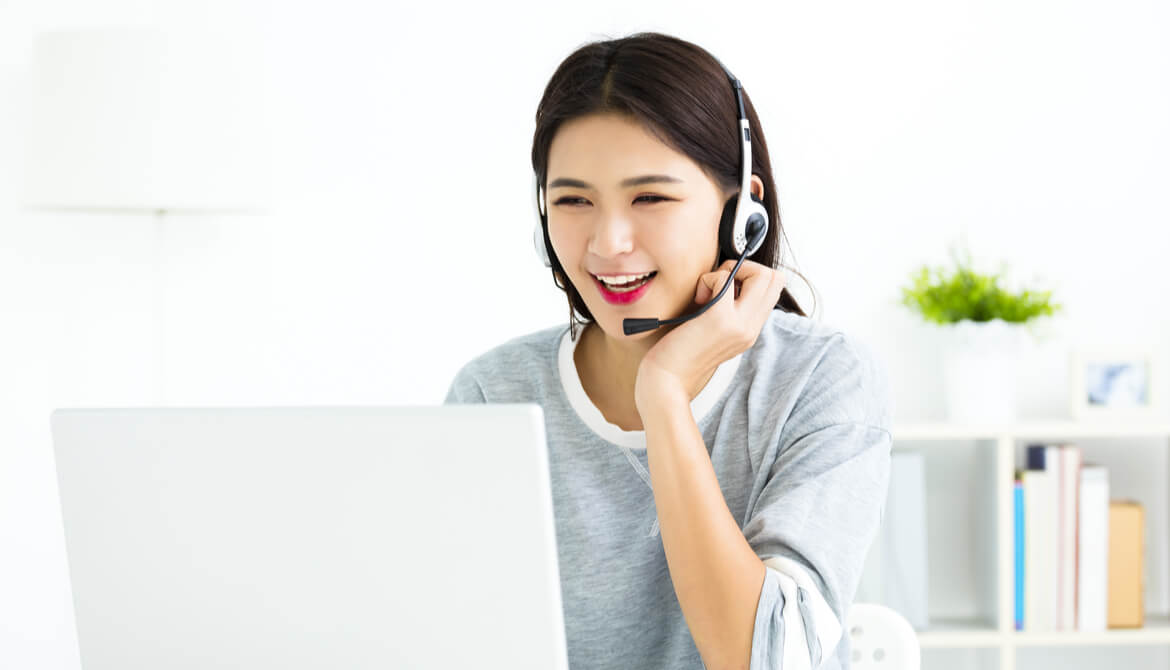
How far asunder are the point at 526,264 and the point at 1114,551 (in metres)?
1.44

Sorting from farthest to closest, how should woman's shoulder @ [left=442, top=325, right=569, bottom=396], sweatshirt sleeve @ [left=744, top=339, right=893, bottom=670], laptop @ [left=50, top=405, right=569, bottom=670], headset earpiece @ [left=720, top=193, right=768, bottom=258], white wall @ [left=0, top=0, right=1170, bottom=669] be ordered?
white wall @ [left=0, top=0, right=1170, bottom=669] < woman's shoulder @ [left=442, top=325, right=569, bottom=396] < headset earpiece @ [left=720, top=193, right=768, bottom=258] < sweatshirt sleeve @ [left=744, top=339, right=893, bottom=670] < laptop @ [left=50, top=405, right=569, bottom=670]

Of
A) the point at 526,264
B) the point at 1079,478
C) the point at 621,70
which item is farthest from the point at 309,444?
the point at 1079,478

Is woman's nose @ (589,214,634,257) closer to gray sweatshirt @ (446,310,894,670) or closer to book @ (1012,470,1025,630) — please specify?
→ gray sweatshirt @ (446,310,894,670)

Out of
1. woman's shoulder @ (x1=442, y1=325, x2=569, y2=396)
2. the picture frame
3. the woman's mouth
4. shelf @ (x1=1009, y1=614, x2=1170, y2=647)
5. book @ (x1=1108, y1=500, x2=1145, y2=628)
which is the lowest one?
shelf @ (x1=1009, y1=614, x2=1170, y2=647)

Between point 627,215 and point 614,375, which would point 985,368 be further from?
point 627,215

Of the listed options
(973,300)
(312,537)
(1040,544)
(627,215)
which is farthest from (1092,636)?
(312,537)

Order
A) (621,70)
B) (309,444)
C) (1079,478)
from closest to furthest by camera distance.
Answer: (309,444) → (621,70) → (1079,478)

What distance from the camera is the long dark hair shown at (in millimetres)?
998

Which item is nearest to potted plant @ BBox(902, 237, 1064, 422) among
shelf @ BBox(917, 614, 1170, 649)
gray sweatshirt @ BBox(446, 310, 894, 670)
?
shelf @ BBox(917, 614, 1170, 649)

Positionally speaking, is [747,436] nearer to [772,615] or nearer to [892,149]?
[772,615]

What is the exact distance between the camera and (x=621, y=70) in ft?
3.35

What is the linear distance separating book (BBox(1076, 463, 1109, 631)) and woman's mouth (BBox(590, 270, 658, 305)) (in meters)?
1.45

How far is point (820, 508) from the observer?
93 centimetres

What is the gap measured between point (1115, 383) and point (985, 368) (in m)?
0.29
